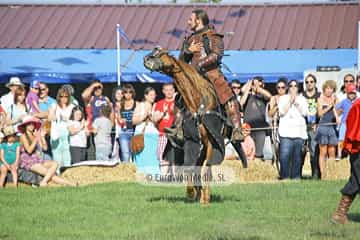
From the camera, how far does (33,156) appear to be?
16703 millimetres

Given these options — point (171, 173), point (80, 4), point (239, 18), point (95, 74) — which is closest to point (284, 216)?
point (171, 173)

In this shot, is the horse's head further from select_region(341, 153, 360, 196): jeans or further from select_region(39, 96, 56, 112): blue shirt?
select_region(39, 96, 56, 112): blue shirt

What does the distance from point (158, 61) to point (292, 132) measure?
568 cm

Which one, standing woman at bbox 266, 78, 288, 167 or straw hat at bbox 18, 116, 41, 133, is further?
standing woman at bbox 266, 78, 288, 167

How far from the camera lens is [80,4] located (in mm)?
33719

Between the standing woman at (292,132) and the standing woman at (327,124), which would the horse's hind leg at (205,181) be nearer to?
the standing woman at (292,132)

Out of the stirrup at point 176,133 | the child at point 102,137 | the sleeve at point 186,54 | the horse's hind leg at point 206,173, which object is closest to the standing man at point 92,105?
the child at point 102,137

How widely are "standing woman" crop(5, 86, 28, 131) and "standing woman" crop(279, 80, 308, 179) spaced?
482 cm

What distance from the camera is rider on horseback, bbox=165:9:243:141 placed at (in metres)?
13.0

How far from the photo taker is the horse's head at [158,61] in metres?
12.4

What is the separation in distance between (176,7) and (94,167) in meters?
15.9

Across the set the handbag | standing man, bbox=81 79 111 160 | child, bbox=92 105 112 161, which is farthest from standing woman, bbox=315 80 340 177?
standing man, bbox=81 79 111 160

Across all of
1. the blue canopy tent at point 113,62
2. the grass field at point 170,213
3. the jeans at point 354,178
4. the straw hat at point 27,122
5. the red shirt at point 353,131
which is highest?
the blue canopy tent at point 113,62

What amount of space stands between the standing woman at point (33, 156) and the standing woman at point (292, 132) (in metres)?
3.94
